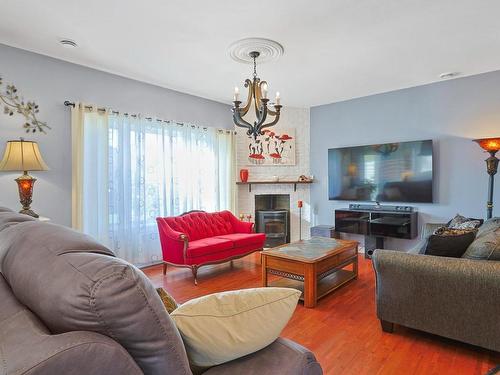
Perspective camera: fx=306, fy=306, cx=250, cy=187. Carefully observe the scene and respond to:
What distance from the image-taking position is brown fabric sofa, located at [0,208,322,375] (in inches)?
22.8

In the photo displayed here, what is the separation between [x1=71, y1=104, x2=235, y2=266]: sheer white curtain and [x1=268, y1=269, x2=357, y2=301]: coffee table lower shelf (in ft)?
6.35

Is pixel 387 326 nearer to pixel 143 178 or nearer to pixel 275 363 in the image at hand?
pixel 275 363

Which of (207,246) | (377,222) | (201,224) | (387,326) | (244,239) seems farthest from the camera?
(377,222)

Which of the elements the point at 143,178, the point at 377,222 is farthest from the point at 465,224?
the point at 143,178

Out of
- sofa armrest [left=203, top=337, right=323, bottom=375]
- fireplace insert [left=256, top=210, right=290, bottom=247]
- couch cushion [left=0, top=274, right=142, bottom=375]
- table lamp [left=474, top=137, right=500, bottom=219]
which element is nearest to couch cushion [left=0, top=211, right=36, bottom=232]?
couch cushion [left=0, top=274, right=142, bottom=375]

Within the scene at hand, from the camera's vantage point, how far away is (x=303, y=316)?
8.98 feet

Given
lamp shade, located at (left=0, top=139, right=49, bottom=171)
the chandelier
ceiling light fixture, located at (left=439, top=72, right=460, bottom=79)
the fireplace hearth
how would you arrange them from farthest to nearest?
the fireplace hearth
ceiling light fixture, located at (left=439, top=72, right=460, bottom=79)
the chandelier
lamp shade, located at (left=0, top=139, right=49, bottom=171)

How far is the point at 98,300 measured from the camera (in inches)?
24.9

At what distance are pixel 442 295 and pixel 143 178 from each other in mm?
3569

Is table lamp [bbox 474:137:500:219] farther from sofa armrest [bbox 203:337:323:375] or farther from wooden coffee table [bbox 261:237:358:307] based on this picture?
sofa armrest [bbox 203:337:323:375]

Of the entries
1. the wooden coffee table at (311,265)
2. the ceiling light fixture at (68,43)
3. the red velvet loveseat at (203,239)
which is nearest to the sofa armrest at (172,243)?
the red velvet loveseat at (203,239)

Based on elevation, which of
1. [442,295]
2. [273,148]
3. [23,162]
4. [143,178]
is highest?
[273,148]

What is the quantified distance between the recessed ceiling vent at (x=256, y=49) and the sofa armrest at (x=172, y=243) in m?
2.14

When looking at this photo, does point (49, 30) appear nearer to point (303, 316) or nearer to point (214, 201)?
point (214, 201)
